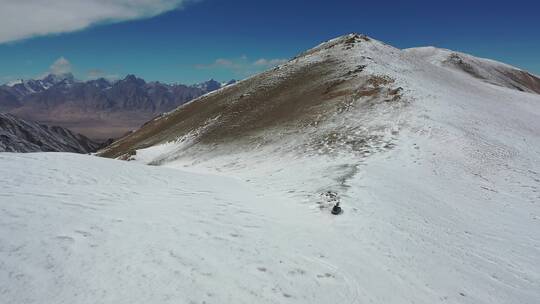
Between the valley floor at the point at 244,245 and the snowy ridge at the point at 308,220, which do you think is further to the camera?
the snowy ridge at the point at 308,220

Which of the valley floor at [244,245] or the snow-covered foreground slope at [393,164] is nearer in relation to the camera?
the valley floor at [244,245]

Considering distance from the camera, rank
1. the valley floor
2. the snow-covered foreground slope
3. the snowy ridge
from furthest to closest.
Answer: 1. the snow-covered foreground slope
2. the snowy ridge
3. the valley floor

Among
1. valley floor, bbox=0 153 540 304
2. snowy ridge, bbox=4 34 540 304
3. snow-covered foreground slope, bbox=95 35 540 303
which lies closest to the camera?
valley floor, bbox=0 153 540 304

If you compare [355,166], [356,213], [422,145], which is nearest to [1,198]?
[356,213]

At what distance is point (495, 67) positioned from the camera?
106m

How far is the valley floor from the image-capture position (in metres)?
7.79

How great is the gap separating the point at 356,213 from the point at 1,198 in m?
10.4

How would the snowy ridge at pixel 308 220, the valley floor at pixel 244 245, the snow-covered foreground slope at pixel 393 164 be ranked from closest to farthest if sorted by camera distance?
the valley floor at pixel 244 245
the snowy ridge at pixel 308 220
the snow-covered foreground slope at pixel 393 164

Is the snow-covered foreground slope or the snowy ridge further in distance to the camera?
the snow-covered foreground slope

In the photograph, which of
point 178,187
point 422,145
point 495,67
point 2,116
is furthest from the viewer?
point 2,116

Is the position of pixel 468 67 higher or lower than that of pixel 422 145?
higher

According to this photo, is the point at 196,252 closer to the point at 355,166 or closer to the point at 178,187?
the point at 178,187

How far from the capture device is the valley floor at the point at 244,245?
779 centimetres

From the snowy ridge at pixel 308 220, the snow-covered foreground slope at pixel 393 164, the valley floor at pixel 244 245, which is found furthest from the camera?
the snow-covered foreground slope at pixel 393 164
